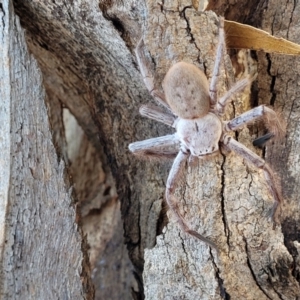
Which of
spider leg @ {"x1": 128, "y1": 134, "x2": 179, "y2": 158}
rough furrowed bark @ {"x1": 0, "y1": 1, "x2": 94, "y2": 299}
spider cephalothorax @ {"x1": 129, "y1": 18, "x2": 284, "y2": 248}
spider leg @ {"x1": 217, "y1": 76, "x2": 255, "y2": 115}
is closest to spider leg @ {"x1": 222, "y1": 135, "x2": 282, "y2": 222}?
spider cephalothorax @ {"x1": 129, "y1": 18, "x2": 284, "y2": 248}

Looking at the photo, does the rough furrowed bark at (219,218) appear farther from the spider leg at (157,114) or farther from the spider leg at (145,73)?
the spider leg at (157,114)

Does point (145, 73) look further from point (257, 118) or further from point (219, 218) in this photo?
point (219, 218)

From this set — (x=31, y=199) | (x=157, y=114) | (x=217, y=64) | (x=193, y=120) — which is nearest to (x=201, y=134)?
(x=193, y=120)

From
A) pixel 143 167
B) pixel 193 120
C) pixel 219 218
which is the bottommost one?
pixel 219 218

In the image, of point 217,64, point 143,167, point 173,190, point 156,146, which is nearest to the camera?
point 217,64

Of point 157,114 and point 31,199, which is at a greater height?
point 157,114

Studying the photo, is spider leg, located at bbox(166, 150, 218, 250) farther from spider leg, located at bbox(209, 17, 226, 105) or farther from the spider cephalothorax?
spider leg, located at bbox(209, 17, 226, 105)
